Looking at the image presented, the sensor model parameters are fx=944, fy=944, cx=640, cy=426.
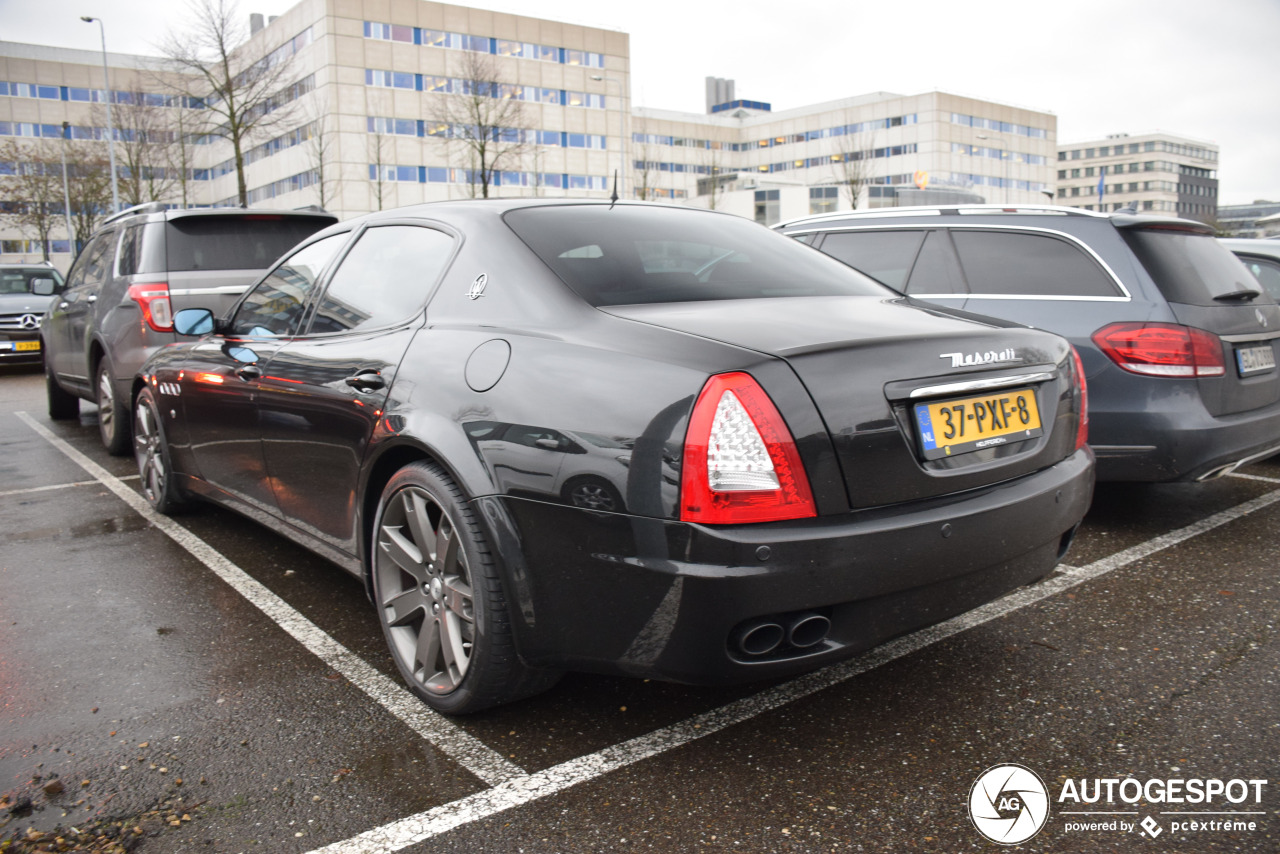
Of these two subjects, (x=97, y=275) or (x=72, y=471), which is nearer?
(x=72, y=471)

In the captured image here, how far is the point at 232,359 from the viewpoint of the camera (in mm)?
3838

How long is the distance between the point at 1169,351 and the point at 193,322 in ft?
14.1

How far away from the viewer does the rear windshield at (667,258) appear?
267 cm

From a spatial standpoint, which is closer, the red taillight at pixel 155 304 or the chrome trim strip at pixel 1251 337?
the chrome trim strip at pixel 1251 337

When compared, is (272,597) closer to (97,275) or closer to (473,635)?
(473,635)

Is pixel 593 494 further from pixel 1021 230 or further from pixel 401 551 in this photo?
pixel 1021 230

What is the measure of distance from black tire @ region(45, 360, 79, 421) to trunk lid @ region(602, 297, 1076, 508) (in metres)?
8.27

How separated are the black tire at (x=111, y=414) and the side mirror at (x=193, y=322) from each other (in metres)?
2.84

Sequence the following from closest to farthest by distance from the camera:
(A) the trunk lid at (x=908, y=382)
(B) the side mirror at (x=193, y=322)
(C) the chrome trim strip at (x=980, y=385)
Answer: (A) the trunk lid at (x=908, y=382), (C) the chrome trim strip at (x=980, y=385), (B) the side mirror at (x=193, y=322)

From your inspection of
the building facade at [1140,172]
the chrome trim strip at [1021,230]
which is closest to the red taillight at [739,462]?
the chrome trim strip at [1021,230]

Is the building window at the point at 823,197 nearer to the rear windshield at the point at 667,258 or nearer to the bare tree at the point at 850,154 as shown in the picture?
the bare tree at the point at 850,154

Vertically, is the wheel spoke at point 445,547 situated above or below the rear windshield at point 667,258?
below

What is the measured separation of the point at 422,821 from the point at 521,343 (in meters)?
1.18

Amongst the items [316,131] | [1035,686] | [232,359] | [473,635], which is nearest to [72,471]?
[232,359]
